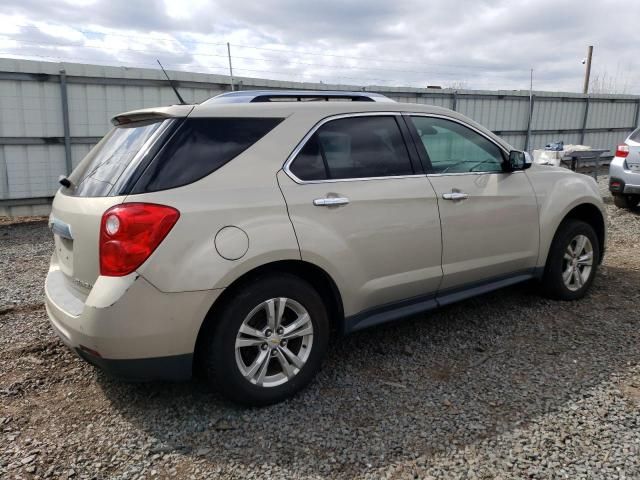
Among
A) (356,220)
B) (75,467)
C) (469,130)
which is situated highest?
(469,130)

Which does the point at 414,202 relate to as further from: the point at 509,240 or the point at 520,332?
the point at 520,332

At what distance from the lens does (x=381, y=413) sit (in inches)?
115

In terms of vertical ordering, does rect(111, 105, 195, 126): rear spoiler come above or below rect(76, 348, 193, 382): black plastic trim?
above

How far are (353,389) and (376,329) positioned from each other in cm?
98

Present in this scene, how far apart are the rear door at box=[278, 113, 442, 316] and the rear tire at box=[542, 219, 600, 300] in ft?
4.70

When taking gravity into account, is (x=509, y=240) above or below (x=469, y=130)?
below

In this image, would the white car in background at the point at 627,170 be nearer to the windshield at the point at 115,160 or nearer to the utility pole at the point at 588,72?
the windshield at the point at 115,160

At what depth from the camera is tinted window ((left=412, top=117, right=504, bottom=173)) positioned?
371 cm

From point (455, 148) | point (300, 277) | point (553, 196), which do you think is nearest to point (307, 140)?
point (300, 277)

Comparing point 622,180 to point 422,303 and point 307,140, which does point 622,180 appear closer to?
point 422,303

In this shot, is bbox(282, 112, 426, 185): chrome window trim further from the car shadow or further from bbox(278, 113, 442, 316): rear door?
the car shadow

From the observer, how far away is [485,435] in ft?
8.89

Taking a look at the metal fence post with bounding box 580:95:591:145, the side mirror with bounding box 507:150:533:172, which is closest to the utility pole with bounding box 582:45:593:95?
the metal fence post with bounding box 580:95:591:145

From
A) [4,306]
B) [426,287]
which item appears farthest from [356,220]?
[4,306]
